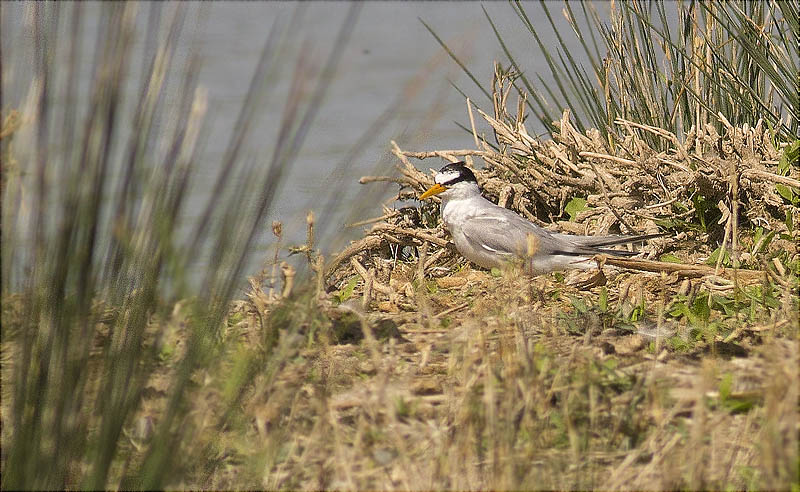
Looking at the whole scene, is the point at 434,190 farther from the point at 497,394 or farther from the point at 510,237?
the point at 497,394

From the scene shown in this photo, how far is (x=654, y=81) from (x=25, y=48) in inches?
127

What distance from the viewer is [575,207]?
3969 millimetres

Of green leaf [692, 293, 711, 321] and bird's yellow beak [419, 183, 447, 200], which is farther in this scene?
bird's yellow beak [419, 183, 447, 200]

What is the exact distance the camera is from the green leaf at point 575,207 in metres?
3.95

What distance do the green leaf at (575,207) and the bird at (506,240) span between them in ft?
0.71

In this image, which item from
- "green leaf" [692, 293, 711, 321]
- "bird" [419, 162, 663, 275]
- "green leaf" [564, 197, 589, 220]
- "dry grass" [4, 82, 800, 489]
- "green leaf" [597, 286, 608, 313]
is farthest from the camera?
"green leaf" [564, 197, 589, 220]

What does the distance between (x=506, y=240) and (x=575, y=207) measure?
41 cm

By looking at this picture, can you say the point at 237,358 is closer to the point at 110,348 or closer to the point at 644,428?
the point at 110,348

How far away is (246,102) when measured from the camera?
1604 mm

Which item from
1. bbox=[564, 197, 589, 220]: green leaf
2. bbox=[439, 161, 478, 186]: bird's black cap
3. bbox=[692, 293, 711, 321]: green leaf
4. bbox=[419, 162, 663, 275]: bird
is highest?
bbox=[439, 161, 478, 186]: bird's black cap

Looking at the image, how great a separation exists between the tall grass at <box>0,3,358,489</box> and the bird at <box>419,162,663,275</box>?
6.24 ft

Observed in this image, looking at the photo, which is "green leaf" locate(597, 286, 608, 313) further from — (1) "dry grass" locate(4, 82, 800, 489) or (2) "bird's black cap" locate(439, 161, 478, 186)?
(2) "bird's black cap" locate(439, 161, 478, 186)

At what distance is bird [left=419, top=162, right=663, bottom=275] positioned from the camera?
362 cm

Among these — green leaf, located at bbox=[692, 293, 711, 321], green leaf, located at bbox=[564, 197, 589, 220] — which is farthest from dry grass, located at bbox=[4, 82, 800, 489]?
green leaf, located at bbox=[564, 197, 589, 220]
